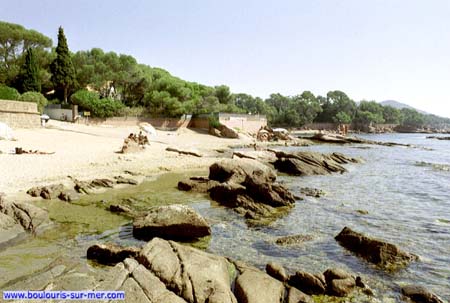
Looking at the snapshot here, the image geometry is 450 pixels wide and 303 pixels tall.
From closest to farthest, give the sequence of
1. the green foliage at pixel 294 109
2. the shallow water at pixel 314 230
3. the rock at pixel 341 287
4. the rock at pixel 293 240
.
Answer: the rock at pixel 341 287
the shallow water at pixel 314 230
the rock at pixel 293 240
the green foliage at pixel 294 109

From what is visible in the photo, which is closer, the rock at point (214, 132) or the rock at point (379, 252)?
the rock at point (379, 252)

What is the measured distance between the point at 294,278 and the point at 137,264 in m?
3.84

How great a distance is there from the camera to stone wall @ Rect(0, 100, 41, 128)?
3404 centimetres

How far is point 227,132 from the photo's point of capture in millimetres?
62656

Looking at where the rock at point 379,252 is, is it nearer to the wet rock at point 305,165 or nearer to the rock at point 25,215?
the rock at point 25,215

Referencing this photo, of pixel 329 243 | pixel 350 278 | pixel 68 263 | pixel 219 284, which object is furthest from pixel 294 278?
pixel 68 263

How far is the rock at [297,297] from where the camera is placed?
6.87m

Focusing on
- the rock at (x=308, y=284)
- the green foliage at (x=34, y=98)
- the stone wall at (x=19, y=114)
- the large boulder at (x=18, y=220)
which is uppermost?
the green foliage at (x=34, y=98)

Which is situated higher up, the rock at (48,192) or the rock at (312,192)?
the rock at (312,192)

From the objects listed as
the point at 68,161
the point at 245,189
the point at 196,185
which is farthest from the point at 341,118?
the point at 245,189

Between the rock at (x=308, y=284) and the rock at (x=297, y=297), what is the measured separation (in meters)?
0.46

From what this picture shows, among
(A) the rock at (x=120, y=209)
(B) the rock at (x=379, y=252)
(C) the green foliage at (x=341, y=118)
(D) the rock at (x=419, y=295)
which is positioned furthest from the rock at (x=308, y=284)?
(C) the green foliage at (x=341, y=118)

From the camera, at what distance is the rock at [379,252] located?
945cm

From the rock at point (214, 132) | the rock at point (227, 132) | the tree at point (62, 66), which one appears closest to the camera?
the tree at point (62, 66)
